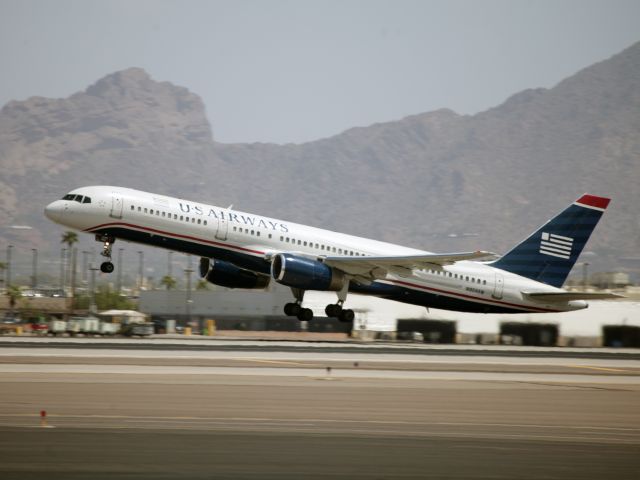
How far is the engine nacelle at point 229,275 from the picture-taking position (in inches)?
2015

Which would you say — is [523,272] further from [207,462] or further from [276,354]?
[207,462]

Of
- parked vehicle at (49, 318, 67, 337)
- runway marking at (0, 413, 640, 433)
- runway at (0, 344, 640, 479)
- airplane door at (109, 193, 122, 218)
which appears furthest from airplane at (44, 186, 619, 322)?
runway marking at (0, 413, 640, 433)

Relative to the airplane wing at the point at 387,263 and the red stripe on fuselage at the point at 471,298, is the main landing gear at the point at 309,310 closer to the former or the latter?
the airplane wing at the point at 387,263

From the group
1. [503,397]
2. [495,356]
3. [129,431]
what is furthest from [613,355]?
[129,431]

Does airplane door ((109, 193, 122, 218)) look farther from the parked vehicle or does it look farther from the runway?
the parked vehicle

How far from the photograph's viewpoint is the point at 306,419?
23375 mm

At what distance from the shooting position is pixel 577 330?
60000mm

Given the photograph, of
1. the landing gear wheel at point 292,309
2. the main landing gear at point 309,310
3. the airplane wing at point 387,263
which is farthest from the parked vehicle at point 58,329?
the airplane wing at point 387,263

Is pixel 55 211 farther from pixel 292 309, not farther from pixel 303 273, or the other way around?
pixel 292 309

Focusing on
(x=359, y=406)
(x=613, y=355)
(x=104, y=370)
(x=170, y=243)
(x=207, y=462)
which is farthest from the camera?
(x=613, y=355)

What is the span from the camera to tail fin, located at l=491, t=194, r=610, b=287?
57250mm

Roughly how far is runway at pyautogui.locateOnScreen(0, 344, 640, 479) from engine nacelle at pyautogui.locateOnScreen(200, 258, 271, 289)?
Result: 11317 millimetres

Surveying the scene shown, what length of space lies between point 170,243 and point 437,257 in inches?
530

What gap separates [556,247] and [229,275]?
20.5 meters
